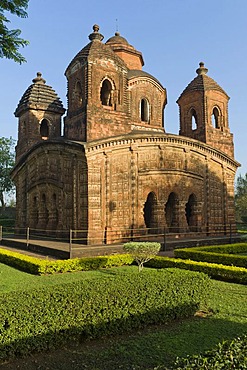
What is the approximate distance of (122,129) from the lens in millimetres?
17531

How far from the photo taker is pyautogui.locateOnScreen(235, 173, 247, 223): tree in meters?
43.1

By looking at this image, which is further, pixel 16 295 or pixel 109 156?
pixel 109 156

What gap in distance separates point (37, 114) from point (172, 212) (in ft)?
36.3

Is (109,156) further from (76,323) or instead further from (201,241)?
(76,323)

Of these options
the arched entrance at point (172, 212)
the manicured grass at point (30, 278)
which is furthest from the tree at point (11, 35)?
the arched entrance at point (172, 212)

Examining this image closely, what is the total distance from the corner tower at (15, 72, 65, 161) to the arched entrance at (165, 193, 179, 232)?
9.13 m

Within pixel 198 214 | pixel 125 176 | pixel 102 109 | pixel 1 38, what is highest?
pixel 102 109

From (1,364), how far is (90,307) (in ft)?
4.69

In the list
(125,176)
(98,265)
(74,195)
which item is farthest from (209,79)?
(98,265)

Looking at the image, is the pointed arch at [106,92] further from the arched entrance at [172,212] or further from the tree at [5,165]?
the tree at [5,165]

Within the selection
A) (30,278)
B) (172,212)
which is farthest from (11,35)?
(172,212)

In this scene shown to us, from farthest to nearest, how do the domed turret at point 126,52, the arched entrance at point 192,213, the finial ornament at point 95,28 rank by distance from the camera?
the domed turret at point 126,52 < the arched entrance at point 192,213 < the finial ornament at point 95,28

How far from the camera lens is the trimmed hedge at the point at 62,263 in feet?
33.1

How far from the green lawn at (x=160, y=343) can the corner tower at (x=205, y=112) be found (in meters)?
16.1
